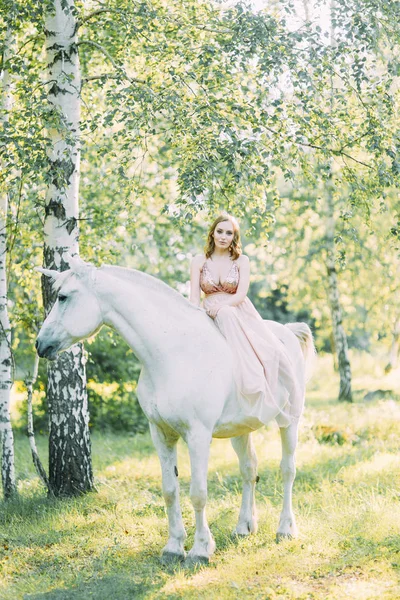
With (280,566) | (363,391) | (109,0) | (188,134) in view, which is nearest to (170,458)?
(280,566)

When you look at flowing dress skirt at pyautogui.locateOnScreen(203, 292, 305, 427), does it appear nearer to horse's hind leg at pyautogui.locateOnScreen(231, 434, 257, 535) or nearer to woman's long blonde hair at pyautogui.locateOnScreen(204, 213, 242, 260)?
woman's long blonde hair at pyautogui.locateOnScreen(204, 213, 242, 260)

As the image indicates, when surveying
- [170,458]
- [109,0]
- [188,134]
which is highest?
[109,0]

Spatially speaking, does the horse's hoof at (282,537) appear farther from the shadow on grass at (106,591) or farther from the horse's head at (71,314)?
the horse's head at (71,314)

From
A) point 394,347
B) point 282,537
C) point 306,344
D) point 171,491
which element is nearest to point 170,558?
point 171,491

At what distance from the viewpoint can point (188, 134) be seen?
7023 mm

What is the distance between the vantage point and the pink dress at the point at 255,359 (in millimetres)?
5739

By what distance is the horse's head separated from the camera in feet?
17.3

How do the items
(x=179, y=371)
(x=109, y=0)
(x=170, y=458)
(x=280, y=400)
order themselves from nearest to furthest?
(x=179, y=371)
(x=170, y=458)
(x=280, y=400)
(x=109, y=0)

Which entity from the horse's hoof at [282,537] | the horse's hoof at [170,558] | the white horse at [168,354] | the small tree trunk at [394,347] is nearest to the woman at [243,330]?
the white horse at [168,354]

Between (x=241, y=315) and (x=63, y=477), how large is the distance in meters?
3.08

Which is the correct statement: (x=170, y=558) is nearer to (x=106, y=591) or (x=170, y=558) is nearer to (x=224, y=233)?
(x=106, y=591)

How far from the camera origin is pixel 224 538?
627 centimetres

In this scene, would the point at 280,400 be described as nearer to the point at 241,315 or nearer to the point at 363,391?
the point at 241,315

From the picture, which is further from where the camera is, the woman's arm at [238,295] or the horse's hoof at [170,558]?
the woman's arm at [238,295]
